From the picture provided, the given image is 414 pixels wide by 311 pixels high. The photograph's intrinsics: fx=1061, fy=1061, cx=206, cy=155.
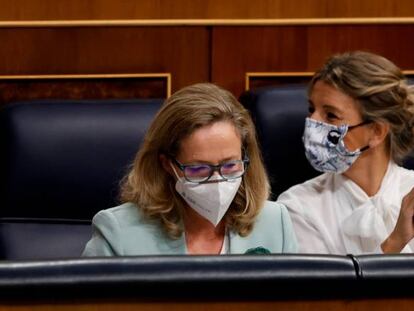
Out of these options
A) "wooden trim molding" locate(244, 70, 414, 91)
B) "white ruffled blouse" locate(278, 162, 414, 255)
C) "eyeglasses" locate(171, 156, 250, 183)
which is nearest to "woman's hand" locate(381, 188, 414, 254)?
"white ruffled blouse" locate(278, 162, 414, 255)

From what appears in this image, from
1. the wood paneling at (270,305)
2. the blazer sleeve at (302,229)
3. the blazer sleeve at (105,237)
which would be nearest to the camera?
the wood paneling at (270,305)

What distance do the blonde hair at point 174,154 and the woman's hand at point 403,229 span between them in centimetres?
21

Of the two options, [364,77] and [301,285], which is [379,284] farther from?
[364,77]

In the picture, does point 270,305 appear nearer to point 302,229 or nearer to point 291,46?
point 302,229

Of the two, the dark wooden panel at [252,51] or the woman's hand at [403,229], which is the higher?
the dark wooden panel at [252,51]

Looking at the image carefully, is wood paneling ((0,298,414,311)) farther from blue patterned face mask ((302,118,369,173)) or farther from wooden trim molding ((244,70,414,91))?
wooden trim molding ((244,70,414,91))

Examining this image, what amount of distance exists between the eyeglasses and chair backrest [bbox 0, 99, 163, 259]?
0.73 ft

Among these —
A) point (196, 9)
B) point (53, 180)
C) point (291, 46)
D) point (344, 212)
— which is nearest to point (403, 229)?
point (344, 212)

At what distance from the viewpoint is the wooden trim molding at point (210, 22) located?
1.95 m

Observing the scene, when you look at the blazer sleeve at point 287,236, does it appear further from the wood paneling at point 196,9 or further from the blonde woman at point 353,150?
the wood paneling at point 196,9

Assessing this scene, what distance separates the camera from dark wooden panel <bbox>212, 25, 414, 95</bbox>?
77.7 inches

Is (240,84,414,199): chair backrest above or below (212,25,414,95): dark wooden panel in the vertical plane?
below

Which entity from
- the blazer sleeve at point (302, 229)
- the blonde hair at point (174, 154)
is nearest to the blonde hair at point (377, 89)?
the blazer sleeve at point (302, 229)

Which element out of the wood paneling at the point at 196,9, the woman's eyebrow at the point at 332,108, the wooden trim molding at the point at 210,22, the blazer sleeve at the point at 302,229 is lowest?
the blazer sleeve at the point at 302,229
